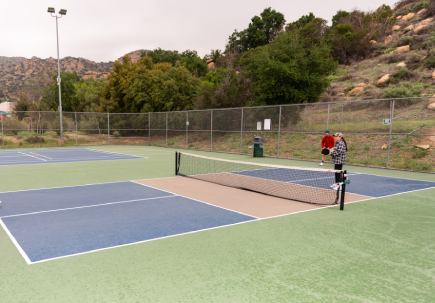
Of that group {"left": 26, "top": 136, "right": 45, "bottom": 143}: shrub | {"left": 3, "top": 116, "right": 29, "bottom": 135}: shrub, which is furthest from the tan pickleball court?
{"left": 3, "top": 116, "right": 29, "bottom": 135}: shrub

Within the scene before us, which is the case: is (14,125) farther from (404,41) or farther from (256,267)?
(404,41)

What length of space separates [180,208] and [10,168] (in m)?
10.7

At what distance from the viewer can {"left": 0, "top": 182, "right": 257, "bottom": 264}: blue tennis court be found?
499 cm

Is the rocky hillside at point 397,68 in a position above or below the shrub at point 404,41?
below

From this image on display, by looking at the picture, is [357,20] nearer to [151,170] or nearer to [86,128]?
[86,128]

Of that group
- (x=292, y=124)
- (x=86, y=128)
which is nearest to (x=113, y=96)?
(x=86, y=128)

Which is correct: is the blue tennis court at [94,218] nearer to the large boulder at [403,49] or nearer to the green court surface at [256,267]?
the green court surface at [256,267]

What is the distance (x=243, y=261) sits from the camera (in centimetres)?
438

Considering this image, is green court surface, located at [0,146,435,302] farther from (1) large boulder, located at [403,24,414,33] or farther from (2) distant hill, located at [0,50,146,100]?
(2) distant hill, located at [0,50,146,100]

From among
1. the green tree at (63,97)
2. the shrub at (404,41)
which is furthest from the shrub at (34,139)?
the shrub at (404,41)

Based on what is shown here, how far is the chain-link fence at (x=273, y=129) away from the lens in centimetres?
1811

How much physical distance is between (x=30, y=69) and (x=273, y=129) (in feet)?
524

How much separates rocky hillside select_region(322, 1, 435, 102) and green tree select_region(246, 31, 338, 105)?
18.7ft

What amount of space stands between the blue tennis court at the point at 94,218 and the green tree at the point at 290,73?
61.4 ft
